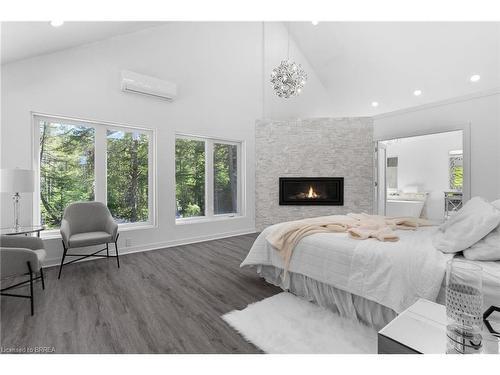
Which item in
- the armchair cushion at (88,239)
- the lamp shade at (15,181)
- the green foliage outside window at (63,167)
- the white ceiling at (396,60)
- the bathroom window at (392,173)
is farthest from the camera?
the bathroom window at (392,173)

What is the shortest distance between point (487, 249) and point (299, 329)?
1.30m

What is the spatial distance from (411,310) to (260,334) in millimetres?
980

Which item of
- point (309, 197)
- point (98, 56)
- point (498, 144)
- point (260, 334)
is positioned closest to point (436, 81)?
point (498, 144)

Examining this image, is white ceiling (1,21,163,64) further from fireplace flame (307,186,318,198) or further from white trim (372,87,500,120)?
white trim (372,87,500,120)

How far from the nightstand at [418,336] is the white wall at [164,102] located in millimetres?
3601

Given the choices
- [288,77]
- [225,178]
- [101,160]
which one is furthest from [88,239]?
[288,77]

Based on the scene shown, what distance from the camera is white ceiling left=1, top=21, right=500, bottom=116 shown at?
9.07ft

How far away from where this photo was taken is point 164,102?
400 centimetres

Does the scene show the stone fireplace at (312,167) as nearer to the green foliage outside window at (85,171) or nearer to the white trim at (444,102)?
the white trim at (444,102)

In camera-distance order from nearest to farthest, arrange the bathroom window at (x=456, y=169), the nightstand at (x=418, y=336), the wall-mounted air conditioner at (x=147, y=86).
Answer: the nightstand at (x=418, y=336)
the wall-mounted air conditioner at (x=147, y=86)
the bathroom window at (x=456, y=169)

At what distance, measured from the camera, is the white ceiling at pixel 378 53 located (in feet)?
9.07

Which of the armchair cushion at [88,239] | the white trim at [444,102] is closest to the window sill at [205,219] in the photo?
the armchair cushion at [88,239]

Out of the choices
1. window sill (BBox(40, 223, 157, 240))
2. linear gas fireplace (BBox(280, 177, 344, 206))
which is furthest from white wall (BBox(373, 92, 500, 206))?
window sill (BBox(40, 223, 157, 240))

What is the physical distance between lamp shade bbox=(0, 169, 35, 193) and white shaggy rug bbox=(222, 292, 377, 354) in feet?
7.84
